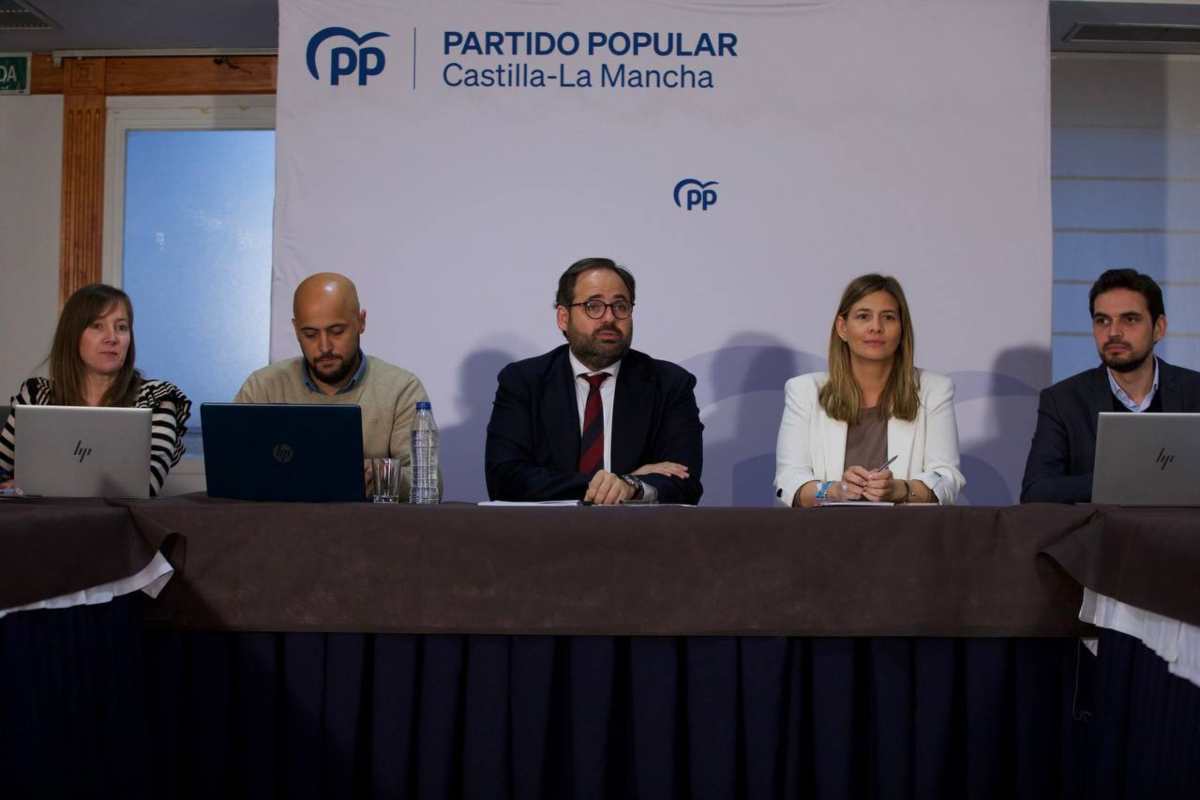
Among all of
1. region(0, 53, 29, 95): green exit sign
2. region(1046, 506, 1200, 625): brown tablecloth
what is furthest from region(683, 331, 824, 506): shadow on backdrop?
region(0, 53, 29, 95): green exit sign

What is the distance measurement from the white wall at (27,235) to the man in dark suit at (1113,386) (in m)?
3.97

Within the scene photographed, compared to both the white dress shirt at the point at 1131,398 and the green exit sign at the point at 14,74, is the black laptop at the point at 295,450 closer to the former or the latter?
the white dress shirt at the point at 1131,398

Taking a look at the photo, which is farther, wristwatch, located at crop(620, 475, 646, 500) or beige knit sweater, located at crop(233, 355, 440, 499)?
beige knit sweater, located at crop(233, 355, 440, 499)

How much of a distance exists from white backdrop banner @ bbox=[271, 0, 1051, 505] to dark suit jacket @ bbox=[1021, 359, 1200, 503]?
Result: 0.95m

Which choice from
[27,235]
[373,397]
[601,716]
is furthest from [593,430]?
[27,235]

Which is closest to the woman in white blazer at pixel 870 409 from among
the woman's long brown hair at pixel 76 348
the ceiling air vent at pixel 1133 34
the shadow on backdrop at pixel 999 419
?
the shadow on backdrop at pixel 999 419

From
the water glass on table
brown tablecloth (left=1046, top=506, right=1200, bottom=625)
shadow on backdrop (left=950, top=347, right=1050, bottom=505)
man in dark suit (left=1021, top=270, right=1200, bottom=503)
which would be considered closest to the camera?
brown tablecloth (left=1046, top=506, right=1200, bottom=625)

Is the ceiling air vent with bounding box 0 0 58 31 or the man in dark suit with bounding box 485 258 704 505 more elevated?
the ceiling air vent with bounding box 0 0 58 31

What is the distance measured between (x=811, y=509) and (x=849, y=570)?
118 mm

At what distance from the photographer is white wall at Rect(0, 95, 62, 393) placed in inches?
186

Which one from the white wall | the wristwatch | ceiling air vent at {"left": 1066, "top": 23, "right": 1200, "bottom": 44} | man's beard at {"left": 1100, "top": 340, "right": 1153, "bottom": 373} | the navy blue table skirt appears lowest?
the navy blue table skirt

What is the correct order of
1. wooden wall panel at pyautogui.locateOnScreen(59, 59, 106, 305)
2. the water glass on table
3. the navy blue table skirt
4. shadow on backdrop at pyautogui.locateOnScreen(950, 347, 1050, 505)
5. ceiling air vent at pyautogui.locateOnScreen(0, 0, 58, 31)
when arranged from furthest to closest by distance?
wooden wall panel at pyautogui.locateOnScreen(59, 59, 106, 305), ceiling air vent at pyautogui.locateOnScreen(0, 0, 58, 31), shadow on backdrop at pyautogui.locateOnScreen(950, 347, 1050, 505), the water glass on table, the navy blue table skirt

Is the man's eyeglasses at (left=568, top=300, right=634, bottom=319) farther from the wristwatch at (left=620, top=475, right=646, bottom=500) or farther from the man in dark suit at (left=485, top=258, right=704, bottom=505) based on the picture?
the wristwatch at (left=620, top=475, right=646, bottom=500)

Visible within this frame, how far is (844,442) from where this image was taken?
112 inches
